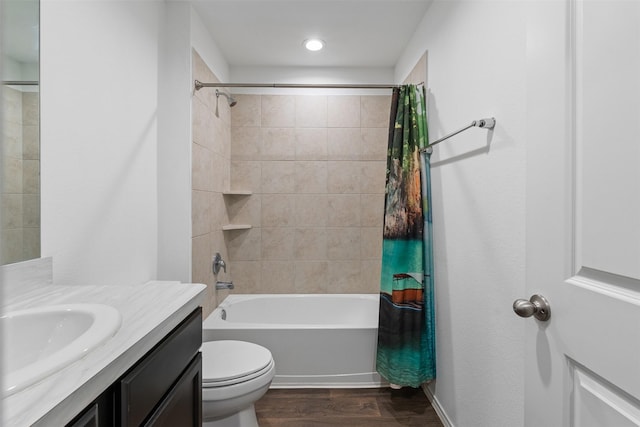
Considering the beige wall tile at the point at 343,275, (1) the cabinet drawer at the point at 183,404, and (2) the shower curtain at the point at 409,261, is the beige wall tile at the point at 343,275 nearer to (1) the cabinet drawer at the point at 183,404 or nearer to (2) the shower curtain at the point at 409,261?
(2) the shower curtain at the point at 409,261

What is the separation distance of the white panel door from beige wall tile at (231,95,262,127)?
243cm

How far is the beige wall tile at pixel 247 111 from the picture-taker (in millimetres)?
2994

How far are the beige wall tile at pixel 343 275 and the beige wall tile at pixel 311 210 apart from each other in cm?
40

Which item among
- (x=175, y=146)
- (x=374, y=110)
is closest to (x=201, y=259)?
(x=175, y=146)

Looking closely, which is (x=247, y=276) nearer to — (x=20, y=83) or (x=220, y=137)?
(x=220, y=137)

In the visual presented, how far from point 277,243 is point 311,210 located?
0.42 metres

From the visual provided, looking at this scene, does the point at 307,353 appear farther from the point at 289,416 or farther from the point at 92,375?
the point at 92,375

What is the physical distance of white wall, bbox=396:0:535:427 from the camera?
A: 1.19m

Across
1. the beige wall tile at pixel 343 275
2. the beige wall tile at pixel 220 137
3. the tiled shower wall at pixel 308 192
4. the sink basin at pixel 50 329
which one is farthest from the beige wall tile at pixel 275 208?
the sink basin at pixel 50 329

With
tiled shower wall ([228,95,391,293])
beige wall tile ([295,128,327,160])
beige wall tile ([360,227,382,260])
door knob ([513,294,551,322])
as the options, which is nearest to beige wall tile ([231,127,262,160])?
tiled shower wall ([228,95,391,293])

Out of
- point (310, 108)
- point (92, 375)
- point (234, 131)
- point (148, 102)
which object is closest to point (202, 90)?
point (148, 102)

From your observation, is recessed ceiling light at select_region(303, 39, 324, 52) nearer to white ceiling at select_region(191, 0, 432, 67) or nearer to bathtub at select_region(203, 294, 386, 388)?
white ceiling at select_region(191, 0, 432, 67)

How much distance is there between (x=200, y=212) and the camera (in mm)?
2223

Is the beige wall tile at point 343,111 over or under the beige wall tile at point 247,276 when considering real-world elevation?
over
